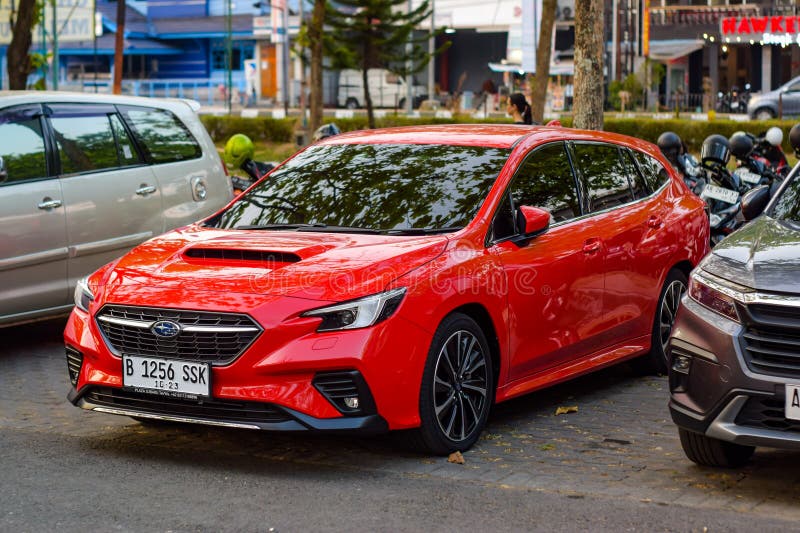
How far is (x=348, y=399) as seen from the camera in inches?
236

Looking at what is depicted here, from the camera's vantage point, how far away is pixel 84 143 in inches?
387

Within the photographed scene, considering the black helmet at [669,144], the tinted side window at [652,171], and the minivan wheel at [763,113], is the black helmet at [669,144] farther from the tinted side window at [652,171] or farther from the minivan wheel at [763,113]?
the minivan wheel at [763,113]

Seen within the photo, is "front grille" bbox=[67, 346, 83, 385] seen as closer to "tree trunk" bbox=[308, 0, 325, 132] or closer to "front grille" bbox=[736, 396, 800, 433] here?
"front grille" bbox=[736, 396, 800, 433]

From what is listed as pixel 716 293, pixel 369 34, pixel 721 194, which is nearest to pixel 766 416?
pixel 716 293

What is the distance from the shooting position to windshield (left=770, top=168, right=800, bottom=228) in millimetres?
6520

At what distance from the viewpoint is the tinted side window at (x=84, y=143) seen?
9.64 metres

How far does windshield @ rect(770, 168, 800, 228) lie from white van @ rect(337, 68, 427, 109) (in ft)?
176

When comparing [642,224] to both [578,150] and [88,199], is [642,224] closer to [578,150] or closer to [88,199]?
[578,150]

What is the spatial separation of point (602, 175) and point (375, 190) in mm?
1745

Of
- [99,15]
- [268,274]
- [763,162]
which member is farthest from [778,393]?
[99,15]

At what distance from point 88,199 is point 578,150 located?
3.73 metres

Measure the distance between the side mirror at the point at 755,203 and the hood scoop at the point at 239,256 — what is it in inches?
98.3

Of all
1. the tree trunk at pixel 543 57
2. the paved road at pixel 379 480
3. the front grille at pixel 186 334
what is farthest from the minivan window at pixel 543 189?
the tree trunk at pixel 543 57

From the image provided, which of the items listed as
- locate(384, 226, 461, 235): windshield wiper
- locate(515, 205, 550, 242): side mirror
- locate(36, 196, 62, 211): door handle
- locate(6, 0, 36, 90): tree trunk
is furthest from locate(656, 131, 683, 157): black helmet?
locate(6, 0, 36, 90): tree trunk
